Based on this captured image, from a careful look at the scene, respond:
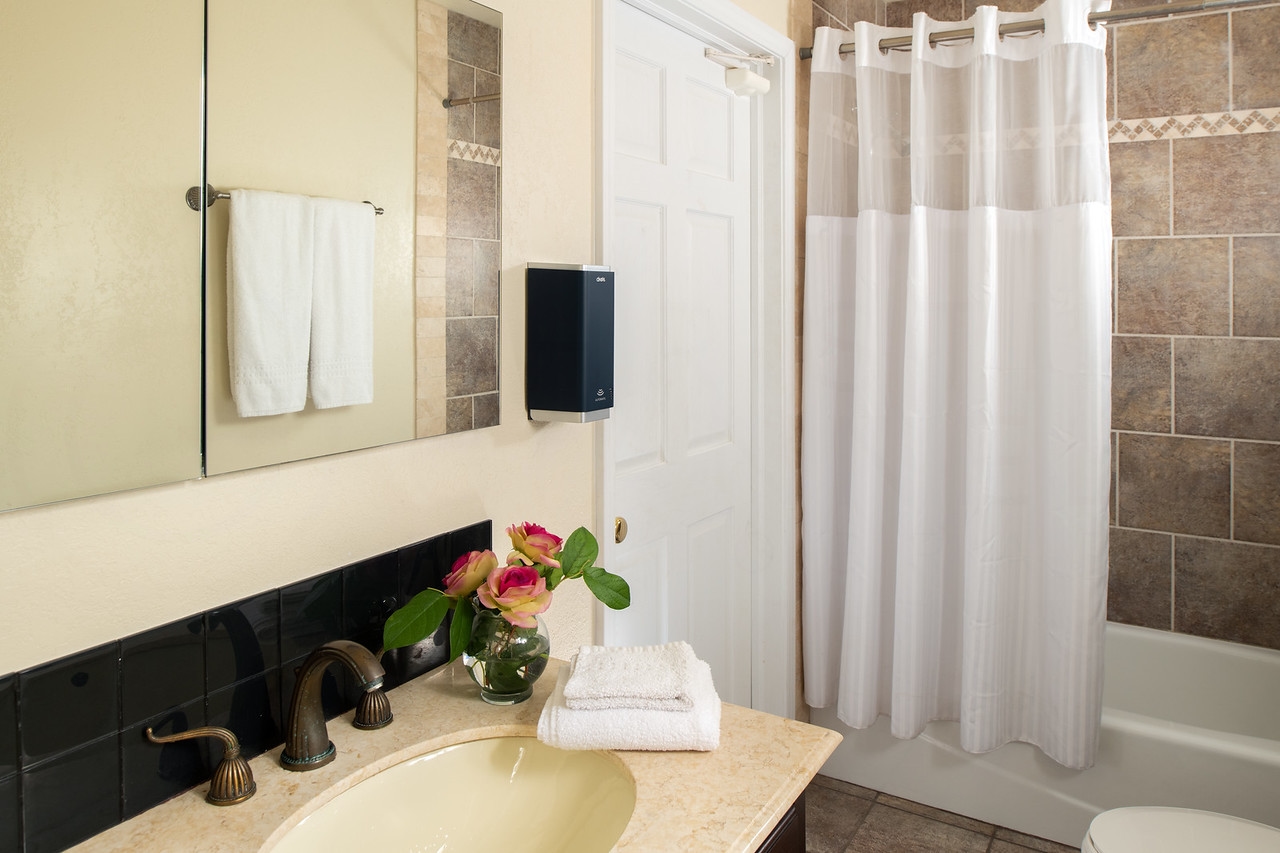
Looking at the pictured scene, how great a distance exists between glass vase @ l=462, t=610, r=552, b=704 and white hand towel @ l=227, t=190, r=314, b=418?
0.39 metres

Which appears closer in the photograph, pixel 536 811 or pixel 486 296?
pixel 536 811

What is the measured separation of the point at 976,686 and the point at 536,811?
5.28ft

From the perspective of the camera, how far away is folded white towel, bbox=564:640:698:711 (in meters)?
1.19

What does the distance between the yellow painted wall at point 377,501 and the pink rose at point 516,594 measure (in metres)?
0.21

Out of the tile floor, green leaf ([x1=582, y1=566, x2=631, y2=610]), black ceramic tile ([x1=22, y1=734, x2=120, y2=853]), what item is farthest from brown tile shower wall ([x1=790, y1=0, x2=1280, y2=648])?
black ceramic tile ([x1=22, y1=734, x2=120, y2=853])

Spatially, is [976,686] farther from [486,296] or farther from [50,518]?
[50,518]

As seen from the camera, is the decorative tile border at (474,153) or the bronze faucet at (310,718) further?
the decorative tile border at (474,153)

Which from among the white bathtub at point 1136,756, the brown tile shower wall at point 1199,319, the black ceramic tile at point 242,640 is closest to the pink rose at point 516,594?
the black ceramic tile at point 242,640

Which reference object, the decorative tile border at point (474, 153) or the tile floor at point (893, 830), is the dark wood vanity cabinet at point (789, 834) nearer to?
the decorative tile border at point (474, 153)

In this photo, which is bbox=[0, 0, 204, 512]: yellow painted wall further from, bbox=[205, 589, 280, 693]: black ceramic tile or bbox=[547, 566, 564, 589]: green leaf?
bbox=[547, 566, 564, 589]: green leaf

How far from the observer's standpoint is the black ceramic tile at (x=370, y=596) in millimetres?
1291

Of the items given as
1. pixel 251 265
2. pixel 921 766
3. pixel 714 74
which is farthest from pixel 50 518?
pixel 921 766

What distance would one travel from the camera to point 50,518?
963 mm

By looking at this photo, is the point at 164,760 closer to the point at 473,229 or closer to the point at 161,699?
the point at 161,699
